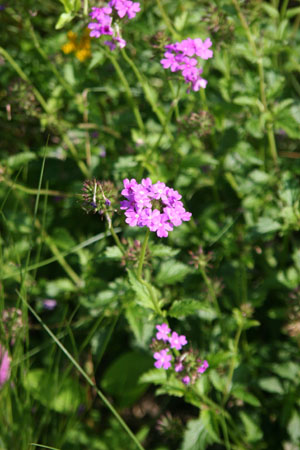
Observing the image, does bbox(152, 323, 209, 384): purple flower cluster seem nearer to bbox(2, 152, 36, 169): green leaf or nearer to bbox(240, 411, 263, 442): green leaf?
bbox(240, 411, 263, 442): green leaf

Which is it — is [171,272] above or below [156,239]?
above

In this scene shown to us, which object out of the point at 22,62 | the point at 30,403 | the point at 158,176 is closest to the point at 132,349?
the point at 30,403

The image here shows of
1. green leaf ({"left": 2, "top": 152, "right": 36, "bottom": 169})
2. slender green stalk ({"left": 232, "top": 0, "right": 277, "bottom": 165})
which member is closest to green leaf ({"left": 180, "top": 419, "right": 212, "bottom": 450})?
slender green stalk ({"left": 232, "top": 0, "right": 277, "bottom": 165})

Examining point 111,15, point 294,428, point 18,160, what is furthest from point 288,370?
point 111,15

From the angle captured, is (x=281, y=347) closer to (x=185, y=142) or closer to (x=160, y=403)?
(x=160, y=403)

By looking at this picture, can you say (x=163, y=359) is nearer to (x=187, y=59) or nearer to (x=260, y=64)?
(x=187, y=59)
